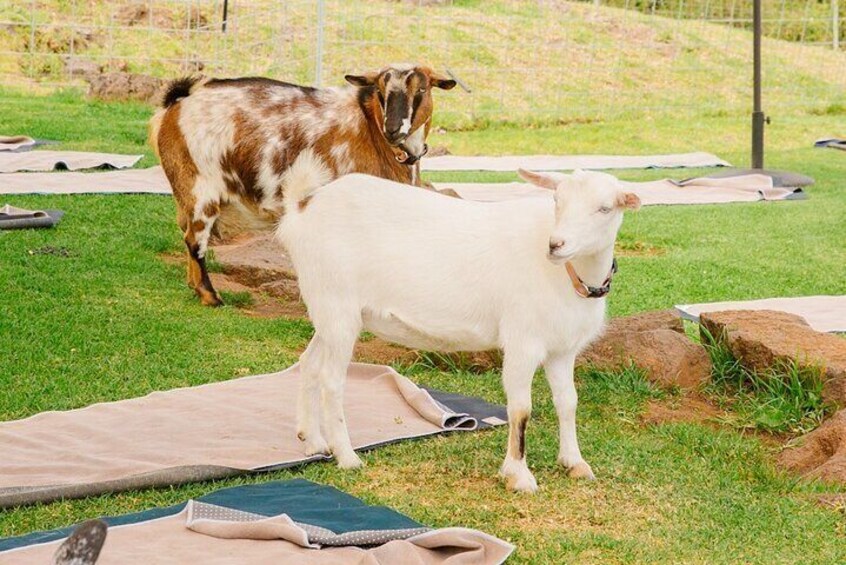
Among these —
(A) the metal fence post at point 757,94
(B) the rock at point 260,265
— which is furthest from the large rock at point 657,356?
(A) the metal fence post at point 757,94

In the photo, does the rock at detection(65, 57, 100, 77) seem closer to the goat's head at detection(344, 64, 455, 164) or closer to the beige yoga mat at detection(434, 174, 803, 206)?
the beige yoga mat at detection(434, 174, 803, 206)

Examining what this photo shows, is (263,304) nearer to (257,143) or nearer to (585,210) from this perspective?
(257,143)

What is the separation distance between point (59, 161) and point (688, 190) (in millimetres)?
6174

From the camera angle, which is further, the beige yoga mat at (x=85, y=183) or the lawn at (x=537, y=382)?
the beige yoga mat at (x=85, y=183)

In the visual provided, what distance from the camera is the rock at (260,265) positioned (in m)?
8.45

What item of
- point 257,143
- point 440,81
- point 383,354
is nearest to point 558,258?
point 383,354

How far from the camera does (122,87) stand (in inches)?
682

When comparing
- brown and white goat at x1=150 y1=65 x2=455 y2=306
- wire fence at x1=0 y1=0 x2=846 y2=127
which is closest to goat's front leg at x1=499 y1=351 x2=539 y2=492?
brown and white goat at x1=150 y1=65 x2=455 y2=306

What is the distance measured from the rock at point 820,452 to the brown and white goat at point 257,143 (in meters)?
2.97

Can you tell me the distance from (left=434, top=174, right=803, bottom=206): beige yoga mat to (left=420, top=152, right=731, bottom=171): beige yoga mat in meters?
1.27

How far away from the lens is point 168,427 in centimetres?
551

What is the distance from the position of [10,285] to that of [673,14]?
57.0 feet

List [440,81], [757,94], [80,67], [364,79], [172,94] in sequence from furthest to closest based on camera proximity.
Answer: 1. [80,67]
2. [757,94]
3. [172,94]
4. [364,79]
5. [440,81]

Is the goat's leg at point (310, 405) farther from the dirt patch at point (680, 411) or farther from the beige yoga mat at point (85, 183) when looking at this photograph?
the beige yoga mat at point (85, 183)
